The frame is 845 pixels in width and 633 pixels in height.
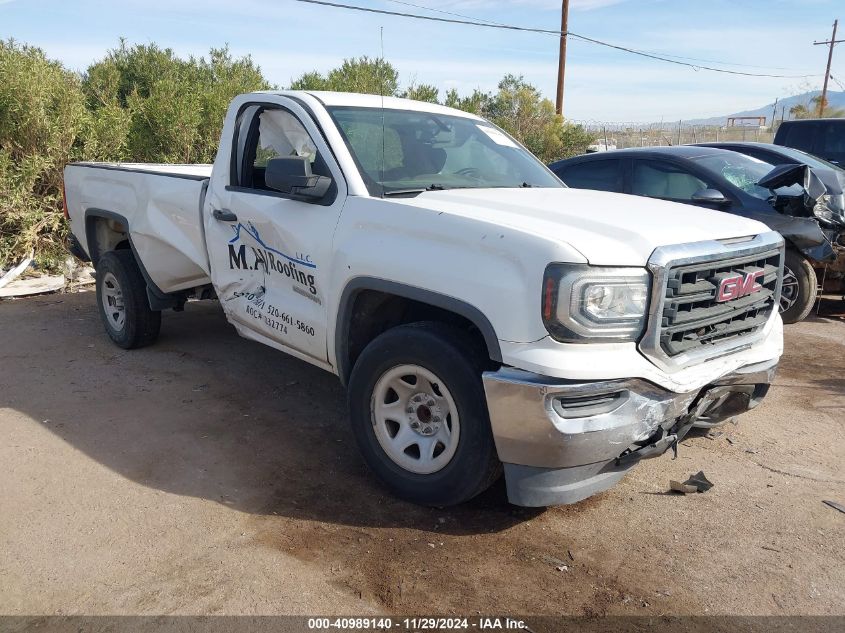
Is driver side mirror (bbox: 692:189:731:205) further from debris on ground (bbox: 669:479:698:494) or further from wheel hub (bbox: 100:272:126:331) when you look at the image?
wheel hub (bbox: 100:272:126:331)

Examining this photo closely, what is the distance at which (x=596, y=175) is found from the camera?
7938mm

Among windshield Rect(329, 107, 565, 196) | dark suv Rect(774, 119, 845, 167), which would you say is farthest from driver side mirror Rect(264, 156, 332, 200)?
dark suv Rect(774, 119, 845, 167)

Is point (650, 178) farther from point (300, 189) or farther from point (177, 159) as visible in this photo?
point (177, 159)

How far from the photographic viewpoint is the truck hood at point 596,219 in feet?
9.94

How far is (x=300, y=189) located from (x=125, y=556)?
2024 mm

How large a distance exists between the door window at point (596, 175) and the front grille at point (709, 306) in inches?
162

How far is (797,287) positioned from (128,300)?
6.16m

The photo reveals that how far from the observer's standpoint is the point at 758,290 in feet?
11.9

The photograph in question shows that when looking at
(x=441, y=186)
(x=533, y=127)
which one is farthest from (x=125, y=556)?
(x=533, y=127)

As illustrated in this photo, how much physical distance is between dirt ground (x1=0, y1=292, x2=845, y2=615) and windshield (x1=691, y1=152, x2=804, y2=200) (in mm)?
2585

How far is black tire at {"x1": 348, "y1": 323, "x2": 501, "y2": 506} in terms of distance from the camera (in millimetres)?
3215

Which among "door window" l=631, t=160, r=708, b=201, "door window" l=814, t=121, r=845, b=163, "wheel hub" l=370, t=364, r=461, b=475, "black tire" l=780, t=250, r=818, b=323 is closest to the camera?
"wheel hub" l=370, t=364, r=461, b=475

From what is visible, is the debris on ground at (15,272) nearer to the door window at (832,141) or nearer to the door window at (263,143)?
the door window at (263,143)

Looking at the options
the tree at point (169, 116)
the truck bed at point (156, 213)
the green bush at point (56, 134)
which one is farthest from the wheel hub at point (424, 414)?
the tree at point (169, 116)
